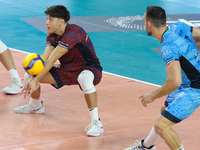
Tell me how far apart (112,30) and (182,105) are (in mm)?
7465

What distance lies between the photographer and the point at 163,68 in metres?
8.91

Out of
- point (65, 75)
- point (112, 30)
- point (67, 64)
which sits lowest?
point (112, 30)

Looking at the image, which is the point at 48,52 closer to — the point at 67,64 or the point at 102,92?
the point at 67,64

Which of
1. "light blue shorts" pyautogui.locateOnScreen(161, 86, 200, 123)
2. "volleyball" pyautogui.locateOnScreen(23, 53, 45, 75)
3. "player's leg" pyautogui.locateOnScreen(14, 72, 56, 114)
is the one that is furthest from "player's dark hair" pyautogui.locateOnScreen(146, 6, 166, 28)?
"player's leg" pyautogui.locateOnScreen(14, 72, 56, 114)

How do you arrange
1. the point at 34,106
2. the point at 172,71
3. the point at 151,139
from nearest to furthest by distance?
1. the point at 172,71
2. the point at 151,139
3. the point at 34,106

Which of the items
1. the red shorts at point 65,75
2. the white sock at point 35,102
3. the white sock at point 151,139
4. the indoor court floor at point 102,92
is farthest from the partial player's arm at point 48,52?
the white sock at point 151,139

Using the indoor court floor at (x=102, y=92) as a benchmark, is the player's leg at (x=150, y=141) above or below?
above

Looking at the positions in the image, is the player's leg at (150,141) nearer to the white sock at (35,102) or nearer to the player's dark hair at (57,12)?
the white sock at (35,102)

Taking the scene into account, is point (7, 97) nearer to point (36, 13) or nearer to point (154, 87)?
point (154, 87)

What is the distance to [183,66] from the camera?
4.46 metres

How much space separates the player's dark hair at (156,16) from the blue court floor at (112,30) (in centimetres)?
353

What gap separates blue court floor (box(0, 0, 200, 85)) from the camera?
8922 millimetres

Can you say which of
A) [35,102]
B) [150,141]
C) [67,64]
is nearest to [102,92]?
[67,64]

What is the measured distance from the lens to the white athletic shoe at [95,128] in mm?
5574
